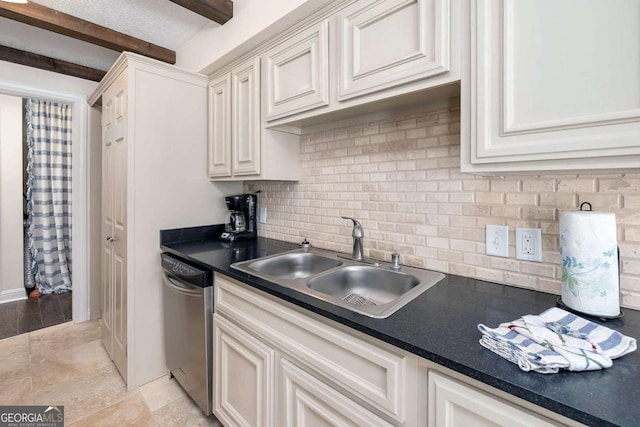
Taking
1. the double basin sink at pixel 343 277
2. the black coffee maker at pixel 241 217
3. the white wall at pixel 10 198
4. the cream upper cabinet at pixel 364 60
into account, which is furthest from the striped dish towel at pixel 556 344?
the white wall at pixel 10 198

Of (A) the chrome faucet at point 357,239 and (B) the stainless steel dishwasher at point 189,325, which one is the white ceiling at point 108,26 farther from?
(A) the chrome faucet at point 357,239

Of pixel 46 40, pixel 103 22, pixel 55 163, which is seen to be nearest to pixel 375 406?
pixel 103 22

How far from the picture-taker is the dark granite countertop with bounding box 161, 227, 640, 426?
535 millimetres

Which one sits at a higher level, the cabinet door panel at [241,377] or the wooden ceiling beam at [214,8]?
the wooden ceiling beam at [214,8]

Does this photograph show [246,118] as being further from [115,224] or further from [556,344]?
[556,344]

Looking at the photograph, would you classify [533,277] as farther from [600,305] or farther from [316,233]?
[316,233]

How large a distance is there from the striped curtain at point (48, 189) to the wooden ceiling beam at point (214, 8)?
2508 mm

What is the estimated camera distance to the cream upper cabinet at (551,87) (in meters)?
0.70

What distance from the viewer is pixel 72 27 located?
194 centimetres

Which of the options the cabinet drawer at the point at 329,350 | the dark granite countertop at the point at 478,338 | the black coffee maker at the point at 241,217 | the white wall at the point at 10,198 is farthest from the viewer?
the white wall at the point at 10,198

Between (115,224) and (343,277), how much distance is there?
5.44 ft

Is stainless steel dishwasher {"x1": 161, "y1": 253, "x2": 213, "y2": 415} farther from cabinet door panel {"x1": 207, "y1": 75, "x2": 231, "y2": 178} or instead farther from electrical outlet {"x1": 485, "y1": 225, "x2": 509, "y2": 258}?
electrical outlet {"x1": 485, "y1": 225, "x2": 509, "y2": 258}

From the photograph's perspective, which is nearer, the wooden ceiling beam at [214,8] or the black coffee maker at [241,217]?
the wooden ceiling beam at [214,8]

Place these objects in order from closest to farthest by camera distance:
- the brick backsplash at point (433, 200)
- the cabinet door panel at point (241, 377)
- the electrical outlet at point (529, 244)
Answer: the brick backsplash at point (433, 200) → the electrical outlet at point (529, 244) → the cabinet door panel at point (241, 377)
